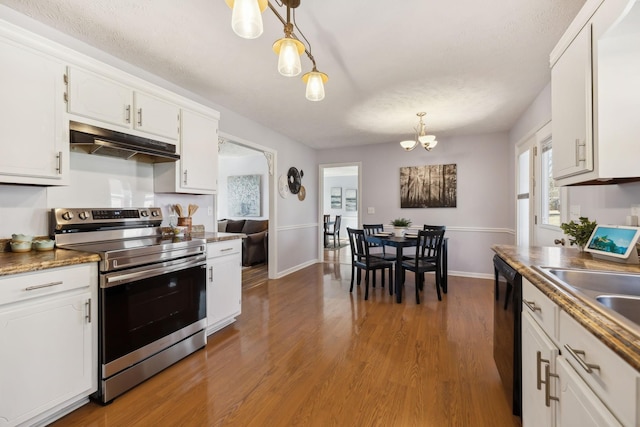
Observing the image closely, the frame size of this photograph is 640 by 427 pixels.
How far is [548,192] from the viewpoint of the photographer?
2.98 meters

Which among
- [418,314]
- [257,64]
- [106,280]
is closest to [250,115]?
[257,64]

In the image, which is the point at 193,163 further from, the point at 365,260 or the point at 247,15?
the point at 365,260

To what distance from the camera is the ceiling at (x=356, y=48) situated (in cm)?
181

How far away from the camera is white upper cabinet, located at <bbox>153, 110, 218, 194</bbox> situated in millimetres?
2613

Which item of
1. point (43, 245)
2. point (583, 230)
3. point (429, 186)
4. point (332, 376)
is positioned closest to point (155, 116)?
point (43, 245)

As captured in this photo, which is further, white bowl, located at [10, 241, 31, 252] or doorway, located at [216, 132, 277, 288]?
doorway, located at [216, 132, 277, 288]

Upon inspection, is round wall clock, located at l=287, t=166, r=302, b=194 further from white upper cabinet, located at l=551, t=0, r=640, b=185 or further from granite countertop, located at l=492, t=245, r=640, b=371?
white upper cabinet, located at l=551, t=0, r=640, b=185

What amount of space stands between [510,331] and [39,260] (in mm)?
2518

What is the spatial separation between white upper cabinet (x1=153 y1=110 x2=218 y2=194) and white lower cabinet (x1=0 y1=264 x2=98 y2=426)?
3.78ft

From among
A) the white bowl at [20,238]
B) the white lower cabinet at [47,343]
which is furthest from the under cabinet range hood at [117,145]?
the white lower cabinet at [47,343]

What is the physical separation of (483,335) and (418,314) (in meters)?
0.65

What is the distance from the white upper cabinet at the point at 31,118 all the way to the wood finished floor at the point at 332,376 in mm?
1444

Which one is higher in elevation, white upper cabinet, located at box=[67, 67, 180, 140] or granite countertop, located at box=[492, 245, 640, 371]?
white upper cabinet, located at box=[67, 67, 180, 140]

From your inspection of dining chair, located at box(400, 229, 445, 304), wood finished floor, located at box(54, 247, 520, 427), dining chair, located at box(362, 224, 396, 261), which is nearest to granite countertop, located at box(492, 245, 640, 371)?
wood finished floor, located at box(54, 247, 520, 427)
